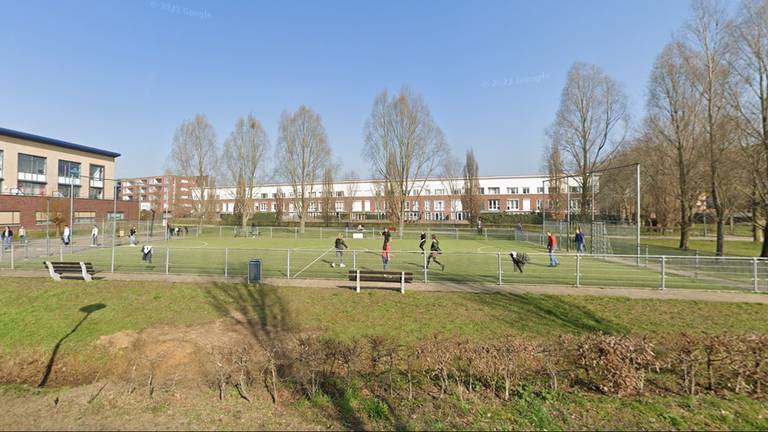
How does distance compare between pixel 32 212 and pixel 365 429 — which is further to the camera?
pixel 32 212

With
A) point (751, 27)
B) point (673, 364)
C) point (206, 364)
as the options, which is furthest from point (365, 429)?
point (751, 27)

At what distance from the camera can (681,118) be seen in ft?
89.9

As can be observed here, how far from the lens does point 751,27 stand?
68.1ft

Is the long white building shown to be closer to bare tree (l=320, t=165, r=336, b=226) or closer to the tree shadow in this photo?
bare tree (l=320, t=165, r=336, b=226)

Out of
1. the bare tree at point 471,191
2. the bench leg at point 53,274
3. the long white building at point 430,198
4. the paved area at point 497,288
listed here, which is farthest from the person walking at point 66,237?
the bare tree at point 471,191

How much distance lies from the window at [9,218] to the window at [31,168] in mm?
9588

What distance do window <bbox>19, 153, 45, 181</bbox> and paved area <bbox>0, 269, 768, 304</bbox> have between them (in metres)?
48.4

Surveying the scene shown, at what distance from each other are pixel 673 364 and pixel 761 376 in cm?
111

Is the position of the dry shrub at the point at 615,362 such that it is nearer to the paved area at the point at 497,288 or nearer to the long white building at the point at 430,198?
the paved area at the point at 497,288

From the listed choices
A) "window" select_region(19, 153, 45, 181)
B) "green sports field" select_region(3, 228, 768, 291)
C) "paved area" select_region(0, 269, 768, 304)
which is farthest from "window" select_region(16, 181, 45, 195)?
"paved area" select_region(0, 269, 768, 304)

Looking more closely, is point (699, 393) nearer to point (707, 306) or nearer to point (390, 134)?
point (707, 306)

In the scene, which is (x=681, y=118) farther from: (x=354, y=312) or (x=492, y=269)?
(x=354, y=312)

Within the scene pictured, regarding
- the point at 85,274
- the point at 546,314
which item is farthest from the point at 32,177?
the point at 546,314

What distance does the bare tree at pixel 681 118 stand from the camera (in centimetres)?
2655
